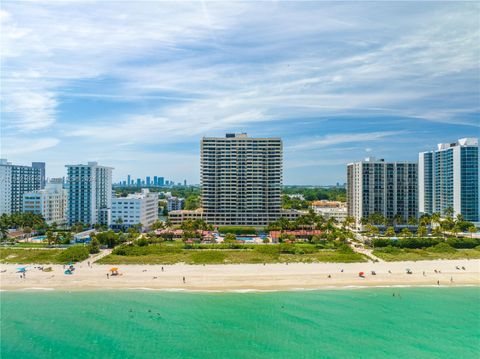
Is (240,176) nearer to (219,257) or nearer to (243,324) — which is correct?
(219,257)

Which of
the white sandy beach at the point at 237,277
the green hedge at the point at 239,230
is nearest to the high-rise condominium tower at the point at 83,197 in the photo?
the green hedge at the point at 239,230

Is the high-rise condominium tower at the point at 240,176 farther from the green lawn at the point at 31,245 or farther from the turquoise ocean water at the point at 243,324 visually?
the turquoise ocean water at the point at 243,324

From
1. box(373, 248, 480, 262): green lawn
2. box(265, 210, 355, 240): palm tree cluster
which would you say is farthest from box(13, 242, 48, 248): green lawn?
box(373, 248, 480, 262): green lawn

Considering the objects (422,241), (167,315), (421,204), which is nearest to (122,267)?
(167,315)

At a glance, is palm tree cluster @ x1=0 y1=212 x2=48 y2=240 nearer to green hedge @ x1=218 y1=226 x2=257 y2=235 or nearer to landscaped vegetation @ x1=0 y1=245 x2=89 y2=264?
landscaped vegetation @ x1=0 y1=245 x2=89 y2=264

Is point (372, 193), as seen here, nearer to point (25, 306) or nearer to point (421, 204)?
point (421, 204)

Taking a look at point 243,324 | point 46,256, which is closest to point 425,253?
point 243,324
